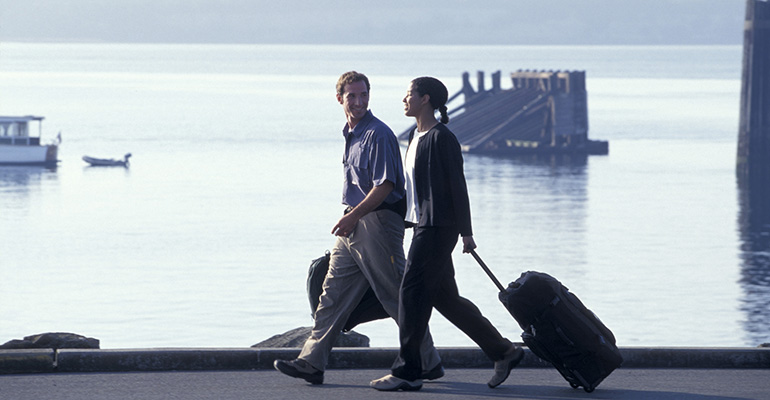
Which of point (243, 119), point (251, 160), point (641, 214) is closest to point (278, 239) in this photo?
point (641, 214)

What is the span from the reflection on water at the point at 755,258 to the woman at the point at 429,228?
1584 centimetres

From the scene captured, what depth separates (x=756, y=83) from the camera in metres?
46.5

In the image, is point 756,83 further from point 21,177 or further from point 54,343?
point 54,343

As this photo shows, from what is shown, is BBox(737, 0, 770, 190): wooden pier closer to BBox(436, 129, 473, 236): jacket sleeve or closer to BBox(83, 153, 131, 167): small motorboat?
BBox(83, 153, 131, 167): small motorboat

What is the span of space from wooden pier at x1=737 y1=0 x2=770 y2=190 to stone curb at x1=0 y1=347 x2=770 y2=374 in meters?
40.5

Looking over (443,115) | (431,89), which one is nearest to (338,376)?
(443,115)

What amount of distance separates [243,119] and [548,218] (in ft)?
235

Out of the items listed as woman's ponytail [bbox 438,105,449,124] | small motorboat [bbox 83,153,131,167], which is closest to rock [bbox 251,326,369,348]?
woman's ponytail [bbox 438,105,449,124]

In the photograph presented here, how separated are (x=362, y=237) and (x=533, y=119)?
6265 centimetres

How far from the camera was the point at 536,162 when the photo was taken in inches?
2499

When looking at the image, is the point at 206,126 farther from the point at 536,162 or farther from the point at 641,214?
the point at 641,214

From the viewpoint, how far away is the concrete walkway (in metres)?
6.71

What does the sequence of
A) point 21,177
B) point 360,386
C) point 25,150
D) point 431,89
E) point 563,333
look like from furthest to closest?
1. point 25,150
2. point 21,177
3. point 360,386
4. point 431,89
5. point 563,333

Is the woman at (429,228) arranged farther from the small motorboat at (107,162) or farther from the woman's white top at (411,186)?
the small motorboat at (107,162)
